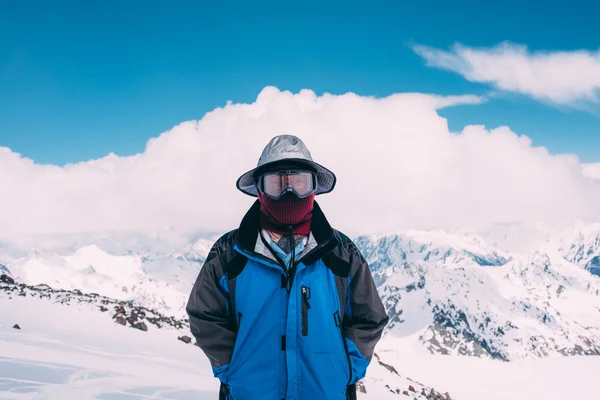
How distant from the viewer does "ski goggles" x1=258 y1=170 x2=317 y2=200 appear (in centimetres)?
461

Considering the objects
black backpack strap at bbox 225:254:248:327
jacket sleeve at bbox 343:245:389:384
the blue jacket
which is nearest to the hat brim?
the blue jacket

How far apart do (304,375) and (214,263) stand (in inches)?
57.9

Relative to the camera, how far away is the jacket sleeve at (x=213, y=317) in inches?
176

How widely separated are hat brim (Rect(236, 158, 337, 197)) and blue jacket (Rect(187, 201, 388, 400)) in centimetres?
47

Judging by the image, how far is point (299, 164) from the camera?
4.72m

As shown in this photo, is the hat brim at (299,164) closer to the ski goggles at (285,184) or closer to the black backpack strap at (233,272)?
the ski goggles at (285,184)

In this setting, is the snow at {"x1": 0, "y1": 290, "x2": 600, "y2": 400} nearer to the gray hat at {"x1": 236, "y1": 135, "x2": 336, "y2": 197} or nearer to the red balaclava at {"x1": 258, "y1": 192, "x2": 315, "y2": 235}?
the red balaclava at {"x1": 258, "y1": 192, "x2": 315, "y2": 235}

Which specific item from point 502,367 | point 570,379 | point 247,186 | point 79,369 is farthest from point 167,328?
point 502,367

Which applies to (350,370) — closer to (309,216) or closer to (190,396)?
(309,216)

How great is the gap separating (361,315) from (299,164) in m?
1.79

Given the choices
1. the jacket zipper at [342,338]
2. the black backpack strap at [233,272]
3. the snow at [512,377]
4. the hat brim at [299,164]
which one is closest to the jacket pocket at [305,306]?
the jacket zipper at [342,338]

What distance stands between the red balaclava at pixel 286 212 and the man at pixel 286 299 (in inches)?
0.4

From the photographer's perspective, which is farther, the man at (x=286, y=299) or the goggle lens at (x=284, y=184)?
the goggle lens at (x=284, y=184)

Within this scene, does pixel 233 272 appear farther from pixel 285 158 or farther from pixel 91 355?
pixel 91 355
